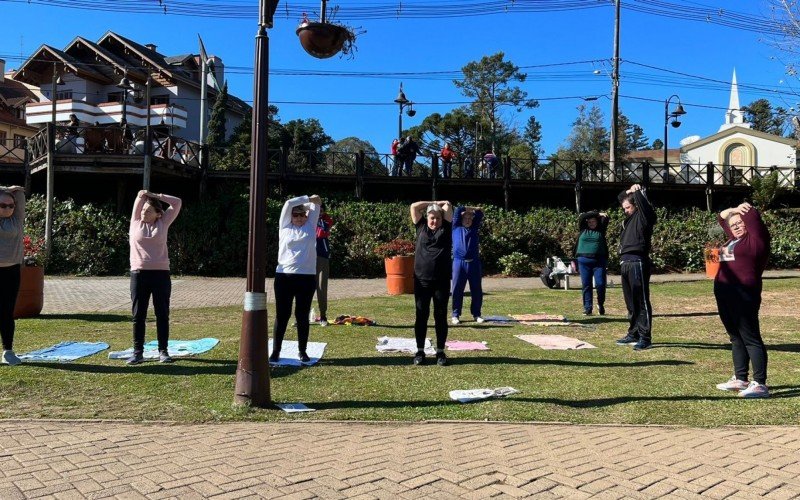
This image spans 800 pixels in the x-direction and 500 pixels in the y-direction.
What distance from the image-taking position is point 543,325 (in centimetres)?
850

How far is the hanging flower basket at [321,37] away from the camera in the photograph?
449 cm

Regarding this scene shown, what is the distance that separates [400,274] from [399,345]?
6.12m

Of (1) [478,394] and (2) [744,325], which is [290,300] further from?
(2) [744,325]

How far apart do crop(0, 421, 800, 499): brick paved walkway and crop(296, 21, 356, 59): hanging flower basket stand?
277 centimetres

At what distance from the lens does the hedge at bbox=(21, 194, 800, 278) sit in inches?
733

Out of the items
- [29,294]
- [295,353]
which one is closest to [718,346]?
[295,353]

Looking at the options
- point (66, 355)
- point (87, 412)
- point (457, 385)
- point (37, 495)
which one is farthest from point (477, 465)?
point (66, 355)

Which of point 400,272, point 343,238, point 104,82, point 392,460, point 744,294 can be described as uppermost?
point 104,82

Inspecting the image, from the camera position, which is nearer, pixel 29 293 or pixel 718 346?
pixel 718 346

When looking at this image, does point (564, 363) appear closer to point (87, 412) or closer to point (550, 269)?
point (87, 412)

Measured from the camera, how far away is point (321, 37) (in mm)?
4500

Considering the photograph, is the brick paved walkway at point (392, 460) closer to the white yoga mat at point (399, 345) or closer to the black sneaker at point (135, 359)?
the black sneaker at point (135, 359)

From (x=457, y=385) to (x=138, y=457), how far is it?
262 centimetres

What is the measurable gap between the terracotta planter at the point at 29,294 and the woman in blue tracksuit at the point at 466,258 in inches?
238
